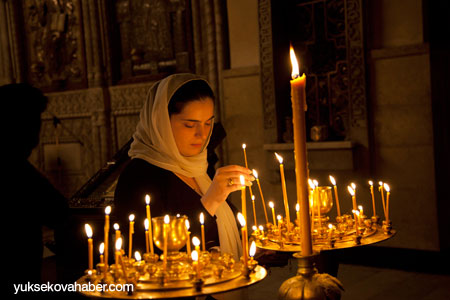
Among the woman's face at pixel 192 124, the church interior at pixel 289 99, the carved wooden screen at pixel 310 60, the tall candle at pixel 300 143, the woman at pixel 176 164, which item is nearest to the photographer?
the tall candle at pixel 300 143

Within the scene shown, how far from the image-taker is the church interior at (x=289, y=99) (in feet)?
17.0

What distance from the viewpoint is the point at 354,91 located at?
5578mm

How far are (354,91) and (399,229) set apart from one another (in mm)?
1499

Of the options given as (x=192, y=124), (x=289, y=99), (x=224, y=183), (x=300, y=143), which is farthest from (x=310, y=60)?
(x=300, y=143)

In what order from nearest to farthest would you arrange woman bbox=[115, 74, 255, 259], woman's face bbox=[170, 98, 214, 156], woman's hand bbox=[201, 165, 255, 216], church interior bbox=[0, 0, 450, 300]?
woman's hand bbox=[201, 165, 255, 216]
woman bbox=[115, 74, 255, 259]
woman's face bbox=[170, 98, 214, 156]
church interior bbox=[0, 0, 450, 300]

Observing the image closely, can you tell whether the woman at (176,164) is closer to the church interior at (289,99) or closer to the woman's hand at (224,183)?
the woman's hand at (224,183)

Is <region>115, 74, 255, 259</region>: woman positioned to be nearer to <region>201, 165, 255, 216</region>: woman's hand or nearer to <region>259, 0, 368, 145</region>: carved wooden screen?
<region>201, 165, 255, 216</region>: woman's hand

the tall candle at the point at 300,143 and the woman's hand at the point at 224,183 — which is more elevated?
the tall candle at the point at 300,143

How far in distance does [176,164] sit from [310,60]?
436cm

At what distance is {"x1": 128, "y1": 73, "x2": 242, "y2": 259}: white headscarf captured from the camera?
224 centimetres

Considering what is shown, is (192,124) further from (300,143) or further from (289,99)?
(289,99)

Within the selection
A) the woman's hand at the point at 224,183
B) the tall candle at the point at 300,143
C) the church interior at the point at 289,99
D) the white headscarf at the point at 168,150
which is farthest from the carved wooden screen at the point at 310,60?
the tall candle at the point at 300,143

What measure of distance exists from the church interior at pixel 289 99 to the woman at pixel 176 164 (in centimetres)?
134

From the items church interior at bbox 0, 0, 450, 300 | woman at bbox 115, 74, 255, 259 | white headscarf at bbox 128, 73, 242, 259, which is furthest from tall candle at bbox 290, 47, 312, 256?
church interior at bbox 0, 0, 450, 300
